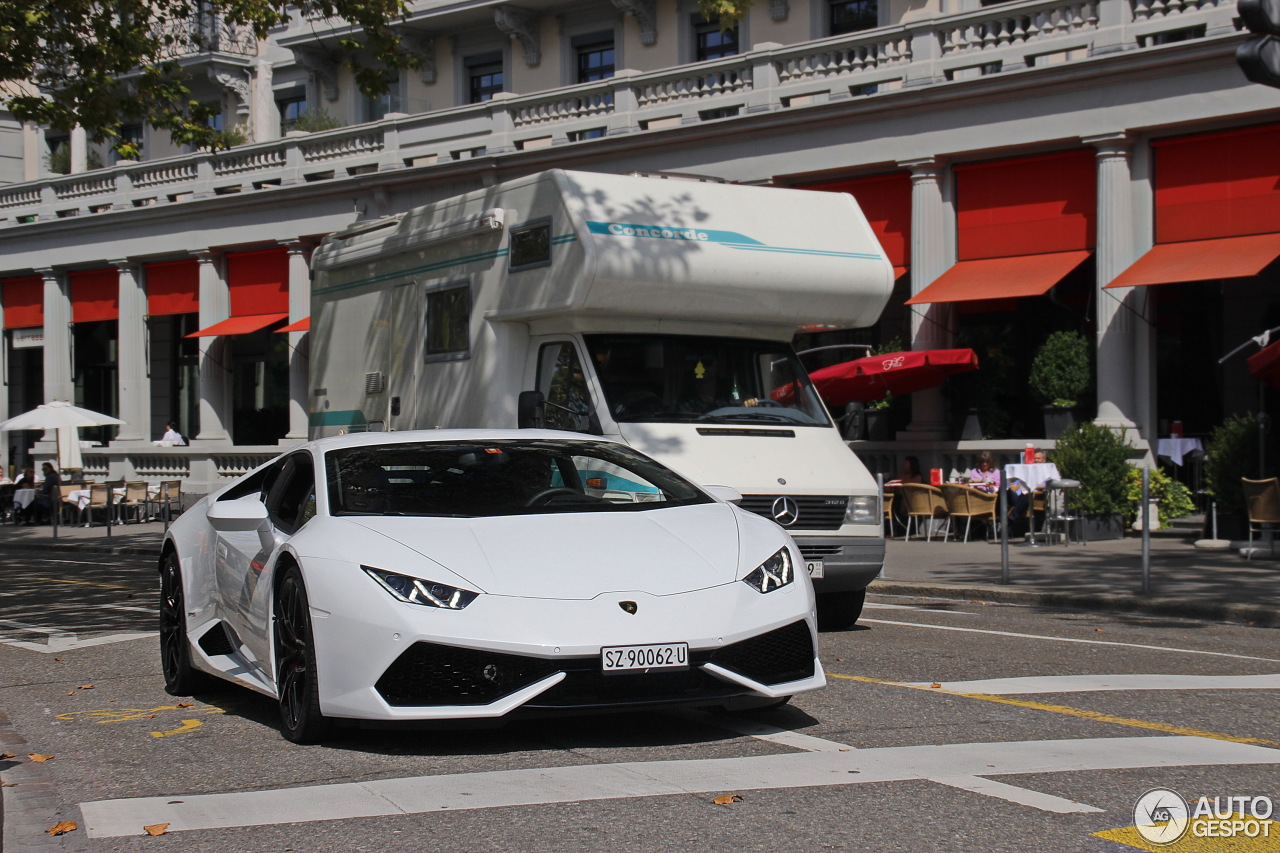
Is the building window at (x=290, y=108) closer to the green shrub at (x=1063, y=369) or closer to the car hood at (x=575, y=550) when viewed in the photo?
the green shrub at (x=1063, y=369)

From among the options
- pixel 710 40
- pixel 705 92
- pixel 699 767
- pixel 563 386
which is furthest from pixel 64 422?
pixel 699 767

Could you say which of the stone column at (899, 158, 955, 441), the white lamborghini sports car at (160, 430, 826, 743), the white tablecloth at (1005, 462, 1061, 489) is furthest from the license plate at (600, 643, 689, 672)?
the stone column at (899, 158, 955, 441)

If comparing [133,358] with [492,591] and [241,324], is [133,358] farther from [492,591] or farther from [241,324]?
[492,591]

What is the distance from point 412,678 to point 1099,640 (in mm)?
6088

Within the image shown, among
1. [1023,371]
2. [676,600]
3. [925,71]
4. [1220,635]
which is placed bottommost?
[1220,635]

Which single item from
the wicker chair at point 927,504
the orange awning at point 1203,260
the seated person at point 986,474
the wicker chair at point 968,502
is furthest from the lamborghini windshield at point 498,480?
the orange awning at point 1203,260

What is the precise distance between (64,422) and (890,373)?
18.5 m

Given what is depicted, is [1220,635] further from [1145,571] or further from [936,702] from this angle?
[936,702]

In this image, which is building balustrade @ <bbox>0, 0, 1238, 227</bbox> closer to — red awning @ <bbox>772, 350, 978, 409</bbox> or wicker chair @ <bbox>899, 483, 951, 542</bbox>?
red awning @ <bbox>772, 350, 978, 409</bbox>

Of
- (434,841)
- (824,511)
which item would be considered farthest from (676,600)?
(824,511)

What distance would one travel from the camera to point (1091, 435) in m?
20.3

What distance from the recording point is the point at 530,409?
11.4 meters

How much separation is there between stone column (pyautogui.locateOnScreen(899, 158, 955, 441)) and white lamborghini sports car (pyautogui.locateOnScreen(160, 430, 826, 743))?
1670cm

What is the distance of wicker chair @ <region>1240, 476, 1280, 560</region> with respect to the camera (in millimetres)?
16234
